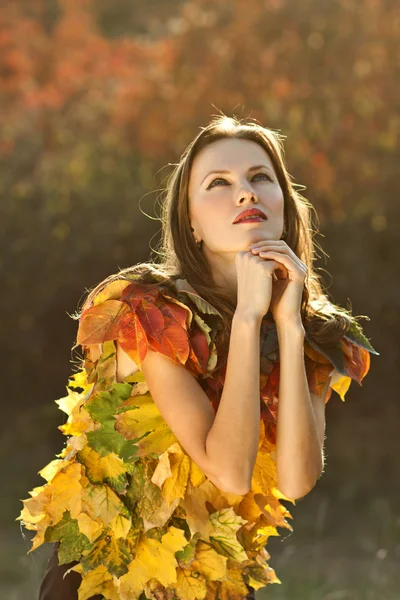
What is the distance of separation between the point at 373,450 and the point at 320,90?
293 cm

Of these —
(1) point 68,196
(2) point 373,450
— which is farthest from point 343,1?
(2) point 373,450

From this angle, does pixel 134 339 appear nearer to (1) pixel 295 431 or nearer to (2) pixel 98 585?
(1) pixel 295 431

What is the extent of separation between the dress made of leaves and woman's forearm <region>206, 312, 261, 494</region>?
14 cm

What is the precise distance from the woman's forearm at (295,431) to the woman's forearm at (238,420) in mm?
127

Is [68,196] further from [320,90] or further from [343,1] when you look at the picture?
[343,1]

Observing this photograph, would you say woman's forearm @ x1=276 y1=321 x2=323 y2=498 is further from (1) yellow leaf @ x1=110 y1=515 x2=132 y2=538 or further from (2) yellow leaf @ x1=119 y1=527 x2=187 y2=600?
(1) yellow leaf @ x1=110 y1=515 x2=132 y2=538

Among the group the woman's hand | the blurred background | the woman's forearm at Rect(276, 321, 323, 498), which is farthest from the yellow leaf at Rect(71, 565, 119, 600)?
the blurred background

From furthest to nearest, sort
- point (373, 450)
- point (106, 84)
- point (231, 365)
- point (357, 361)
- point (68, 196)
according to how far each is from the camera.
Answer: point (106, 84), point (68, 196), point (373, 450), point (357, 361), point (231, 365)

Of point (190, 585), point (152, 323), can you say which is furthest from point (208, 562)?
point (152, 323)

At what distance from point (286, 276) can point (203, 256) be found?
0.35 m

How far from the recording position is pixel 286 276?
2.85 meters

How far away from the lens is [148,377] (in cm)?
266

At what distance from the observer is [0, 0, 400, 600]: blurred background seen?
8078mm

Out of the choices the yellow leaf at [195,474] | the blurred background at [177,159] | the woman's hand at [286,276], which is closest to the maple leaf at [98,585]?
the yellow leaf at [195,474]
